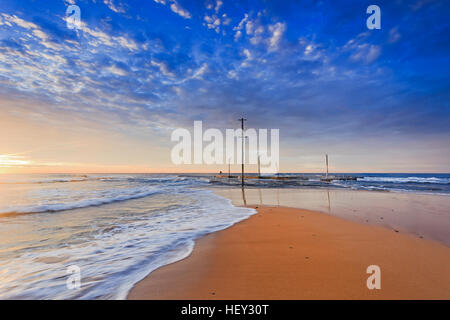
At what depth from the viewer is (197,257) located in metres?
3.62

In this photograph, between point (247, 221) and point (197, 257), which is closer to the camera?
point (197, 257)

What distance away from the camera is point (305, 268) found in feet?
9.70

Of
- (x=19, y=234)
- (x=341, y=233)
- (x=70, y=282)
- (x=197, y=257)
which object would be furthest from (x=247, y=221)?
(x=19, y=234)

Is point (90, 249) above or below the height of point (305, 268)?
below

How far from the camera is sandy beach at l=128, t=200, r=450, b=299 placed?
236 centimetres

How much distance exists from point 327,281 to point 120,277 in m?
3.01

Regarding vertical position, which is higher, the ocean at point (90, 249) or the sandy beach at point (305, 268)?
the sandy beach at point (305, 268)

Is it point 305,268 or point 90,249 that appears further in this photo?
point 90,249

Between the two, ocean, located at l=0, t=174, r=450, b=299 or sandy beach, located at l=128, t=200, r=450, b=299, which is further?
ocean, located at l=0, t=174, r=450, b=299

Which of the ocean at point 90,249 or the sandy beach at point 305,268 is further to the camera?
the ocean at point 90,249

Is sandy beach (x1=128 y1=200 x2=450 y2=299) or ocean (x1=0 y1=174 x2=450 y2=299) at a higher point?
sandy beach (x1=128 y1=200 x2=450 y2=299)

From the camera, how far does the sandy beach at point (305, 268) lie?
7.74 ft
